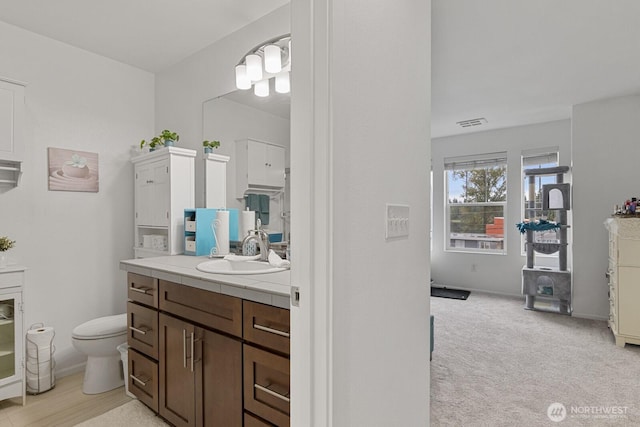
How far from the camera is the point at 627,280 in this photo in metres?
3.06

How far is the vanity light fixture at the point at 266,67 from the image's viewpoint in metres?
2.24

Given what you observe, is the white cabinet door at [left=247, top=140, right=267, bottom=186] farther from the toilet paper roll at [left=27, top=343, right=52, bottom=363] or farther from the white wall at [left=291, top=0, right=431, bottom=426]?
the toilet paper roll at [left=27, top=343, right=52, bottom=363]

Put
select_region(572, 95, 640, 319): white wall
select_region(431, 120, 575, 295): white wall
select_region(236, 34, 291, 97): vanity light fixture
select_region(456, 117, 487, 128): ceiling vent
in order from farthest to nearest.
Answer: select_region(431, 120, 575, 295): white wall
select_region(456, 117, 487, 128): ceiling vent
select_region(572, 95, 640, 319): white wall
select_region(236, 34, 291, 97): vanity light fixture

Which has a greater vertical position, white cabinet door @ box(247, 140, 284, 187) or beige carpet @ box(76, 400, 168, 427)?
white cabinet door @ box(247, 140, 284, 187)

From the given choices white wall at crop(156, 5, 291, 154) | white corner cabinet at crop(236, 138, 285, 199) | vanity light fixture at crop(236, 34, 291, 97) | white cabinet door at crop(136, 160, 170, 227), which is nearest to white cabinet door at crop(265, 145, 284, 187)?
white corner cabinet at crop(236, 138, 285, 199)

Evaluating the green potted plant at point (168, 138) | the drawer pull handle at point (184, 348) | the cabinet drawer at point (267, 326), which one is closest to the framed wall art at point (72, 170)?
the green potted plant at point (168, 138)

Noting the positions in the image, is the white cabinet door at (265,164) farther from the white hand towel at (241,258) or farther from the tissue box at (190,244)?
the tissue box at (190,244)

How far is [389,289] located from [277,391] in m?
0.57

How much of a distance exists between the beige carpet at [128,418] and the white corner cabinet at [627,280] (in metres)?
3.80

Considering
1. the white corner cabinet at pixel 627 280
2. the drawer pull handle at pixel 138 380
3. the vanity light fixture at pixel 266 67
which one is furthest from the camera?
the white corner cabinet at pixel 627 280

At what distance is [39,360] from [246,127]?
2190 millimetres

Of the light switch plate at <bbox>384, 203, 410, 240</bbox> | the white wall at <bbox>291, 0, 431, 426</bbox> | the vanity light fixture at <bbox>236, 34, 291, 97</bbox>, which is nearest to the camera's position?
the white wall at <bbox>291, 0, 431, 426</bbox>

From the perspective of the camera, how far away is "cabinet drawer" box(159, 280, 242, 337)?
1.44 m

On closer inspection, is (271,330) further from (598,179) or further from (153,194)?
(598,179)
